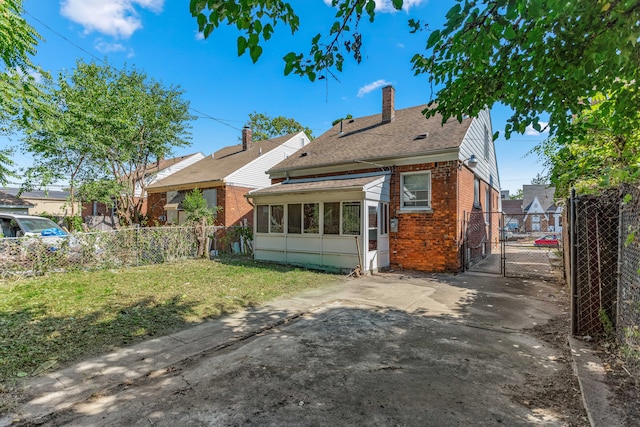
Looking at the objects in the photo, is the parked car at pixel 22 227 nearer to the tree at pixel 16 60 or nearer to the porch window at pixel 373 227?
the tree at pixel 16 60

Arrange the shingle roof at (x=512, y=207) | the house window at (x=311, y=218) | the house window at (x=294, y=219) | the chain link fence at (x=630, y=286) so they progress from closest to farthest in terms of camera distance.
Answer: the chain link fence at (x=630, y=286), the house window at (x=311, y=218), the house window at (x=294, y=219), the shingle roof at (x=512, y=207)

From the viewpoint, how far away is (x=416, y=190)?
1080 cm

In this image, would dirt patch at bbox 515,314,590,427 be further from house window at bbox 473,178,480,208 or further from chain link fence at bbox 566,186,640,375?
house window at bbox 473,178,480,208

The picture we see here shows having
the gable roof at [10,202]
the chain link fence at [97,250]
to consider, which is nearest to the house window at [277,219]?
the chain link fence at [97,250]

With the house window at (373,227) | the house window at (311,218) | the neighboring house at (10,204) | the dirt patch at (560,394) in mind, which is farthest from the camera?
the neighboring house at (10,204)

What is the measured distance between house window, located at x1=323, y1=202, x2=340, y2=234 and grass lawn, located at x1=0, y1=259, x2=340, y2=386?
1.56 meters

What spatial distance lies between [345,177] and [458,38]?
8613 mm

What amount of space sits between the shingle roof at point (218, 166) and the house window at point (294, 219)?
24.4 ft

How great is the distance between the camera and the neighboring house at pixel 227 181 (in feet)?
58.5

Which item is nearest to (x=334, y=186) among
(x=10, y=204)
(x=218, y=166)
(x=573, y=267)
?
(x=573, y=267)

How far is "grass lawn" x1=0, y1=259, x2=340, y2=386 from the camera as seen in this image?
13.5 ft

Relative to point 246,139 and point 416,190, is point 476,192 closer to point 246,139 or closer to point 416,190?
point 416,190

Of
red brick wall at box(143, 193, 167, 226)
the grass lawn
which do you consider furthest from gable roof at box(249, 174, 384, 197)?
red brick wall at box(143, 193, 167, 226)

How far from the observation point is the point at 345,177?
469 inches
